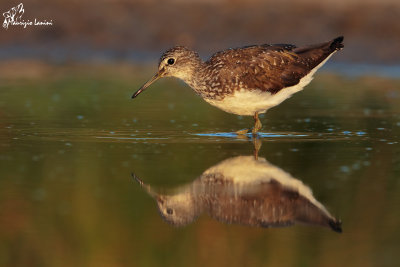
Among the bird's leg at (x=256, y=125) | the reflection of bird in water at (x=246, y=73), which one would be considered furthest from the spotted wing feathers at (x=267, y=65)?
the bird's leg at (x=256, y=125)

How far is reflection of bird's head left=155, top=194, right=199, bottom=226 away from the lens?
8.05 m

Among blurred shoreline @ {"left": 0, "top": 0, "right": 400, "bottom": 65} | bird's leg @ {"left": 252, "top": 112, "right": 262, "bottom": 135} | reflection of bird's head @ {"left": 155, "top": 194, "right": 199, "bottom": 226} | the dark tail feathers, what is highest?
blurred shoreline @ {"left": 0, "top": 0, "right": 400, "bottom": 65}

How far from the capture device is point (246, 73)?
12.5 meters

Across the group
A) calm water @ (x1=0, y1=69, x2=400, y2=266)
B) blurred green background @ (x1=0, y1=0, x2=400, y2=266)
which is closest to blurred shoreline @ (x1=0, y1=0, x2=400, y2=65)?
blurred green background @ (x1=0, y1=0, x2=400, y2=266)

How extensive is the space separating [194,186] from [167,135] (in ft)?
11.0

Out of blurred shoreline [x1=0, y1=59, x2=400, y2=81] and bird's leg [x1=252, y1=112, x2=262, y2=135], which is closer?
bird's leg [x1=252, y1=112, x2=262, y2=135]

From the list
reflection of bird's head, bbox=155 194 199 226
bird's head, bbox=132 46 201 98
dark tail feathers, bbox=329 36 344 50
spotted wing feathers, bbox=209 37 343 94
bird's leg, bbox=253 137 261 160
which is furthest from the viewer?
dark tail feathers, bbox=329 36 344 50

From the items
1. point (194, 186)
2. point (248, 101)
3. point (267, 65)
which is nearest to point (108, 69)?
point (267, 65)

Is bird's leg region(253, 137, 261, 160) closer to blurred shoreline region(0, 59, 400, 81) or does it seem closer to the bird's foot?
the bird's foot

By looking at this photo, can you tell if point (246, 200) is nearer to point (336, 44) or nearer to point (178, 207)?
point (178, 207)

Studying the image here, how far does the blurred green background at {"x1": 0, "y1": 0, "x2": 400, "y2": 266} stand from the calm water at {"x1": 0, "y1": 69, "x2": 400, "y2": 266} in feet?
0.08

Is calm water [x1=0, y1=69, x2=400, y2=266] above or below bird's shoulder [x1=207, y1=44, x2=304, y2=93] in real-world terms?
below

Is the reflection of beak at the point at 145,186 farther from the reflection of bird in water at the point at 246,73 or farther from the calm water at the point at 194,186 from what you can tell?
the reflection of bird in water at the point at 246,73

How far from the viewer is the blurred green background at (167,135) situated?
23.7 ft
